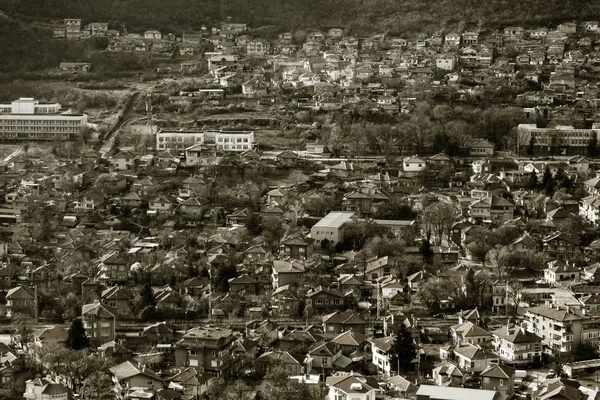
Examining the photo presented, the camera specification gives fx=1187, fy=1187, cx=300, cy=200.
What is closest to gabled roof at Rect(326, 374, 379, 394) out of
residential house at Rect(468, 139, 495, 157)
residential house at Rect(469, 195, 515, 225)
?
residential house at Rect(469, 195, 515, 225)

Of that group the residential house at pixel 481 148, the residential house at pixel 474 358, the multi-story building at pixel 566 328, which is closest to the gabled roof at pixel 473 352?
the residential house at pixel 474 358

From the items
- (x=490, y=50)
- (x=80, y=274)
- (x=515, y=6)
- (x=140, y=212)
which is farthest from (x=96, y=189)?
(x=515, y=6)

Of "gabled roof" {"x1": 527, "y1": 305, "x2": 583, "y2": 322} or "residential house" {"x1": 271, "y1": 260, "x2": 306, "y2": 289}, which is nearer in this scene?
"gabled roof" {"x1": 527, "y1": 305, "x2": 583, "y2": 322}

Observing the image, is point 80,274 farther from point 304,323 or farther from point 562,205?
point 562,205

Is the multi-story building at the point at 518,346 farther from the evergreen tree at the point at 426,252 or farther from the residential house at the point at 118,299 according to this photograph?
the residential house at the point at 118,299

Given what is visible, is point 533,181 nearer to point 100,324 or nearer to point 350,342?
point 350,342

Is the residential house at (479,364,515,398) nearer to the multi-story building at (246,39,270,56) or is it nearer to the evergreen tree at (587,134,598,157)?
the evergreen tree at (587,134,598,157)
